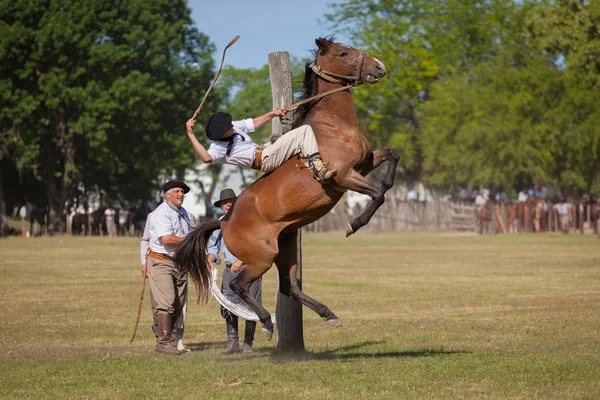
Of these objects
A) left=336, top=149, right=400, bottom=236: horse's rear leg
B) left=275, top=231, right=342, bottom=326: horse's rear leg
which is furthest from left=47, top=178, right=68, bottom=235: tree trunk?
left=336, top=149, right=400, bottom=236: horse's rear leg

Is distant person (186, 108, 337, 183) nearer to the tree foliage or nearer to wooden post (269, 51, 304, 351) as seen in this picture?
wooden post (269, 51, 304, 351)

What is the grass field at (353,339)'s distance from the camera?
955 cm

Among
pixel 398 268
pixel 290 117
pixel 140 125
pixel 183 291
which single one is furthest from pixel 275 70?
pixel 140 125

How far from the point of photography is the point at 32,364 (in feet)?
37.9

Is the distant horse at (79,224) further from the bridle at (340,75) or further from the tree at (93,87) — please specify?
the bridle at (340,75)

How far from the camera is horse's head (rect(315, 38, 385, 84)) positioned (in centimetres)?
1127

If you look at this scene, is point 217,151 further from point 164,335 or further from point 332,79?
point 164,335

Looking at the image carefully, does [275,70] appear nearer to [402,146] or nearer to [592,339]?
[592,339]

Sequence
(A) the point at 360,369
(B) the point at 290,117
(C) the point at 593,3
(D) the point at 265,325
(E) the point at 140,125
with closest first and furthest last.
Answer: (A) the point at 360,369 < (D) the point at 265,325 < (B) the point at 290,117 < (C) the point at 593,3 < (E) the point at 140,125

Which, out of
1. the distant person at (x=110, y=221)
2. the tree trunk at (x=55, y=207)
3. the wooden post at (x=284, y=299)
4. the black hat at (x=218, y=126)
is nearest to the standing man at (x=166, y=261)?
the wooden post at (x=284, y=299)

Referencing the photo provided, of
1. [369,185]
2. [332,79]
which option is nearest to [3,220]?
[332,79]

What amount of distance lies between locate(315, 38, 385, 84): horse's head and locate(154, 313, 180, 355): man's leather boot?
388 centimetres

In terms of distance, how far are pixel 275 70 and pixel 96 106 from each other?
4124 centimetres

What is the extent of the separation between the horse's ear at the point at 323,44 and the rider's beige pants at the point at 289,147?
1017 millimetres
